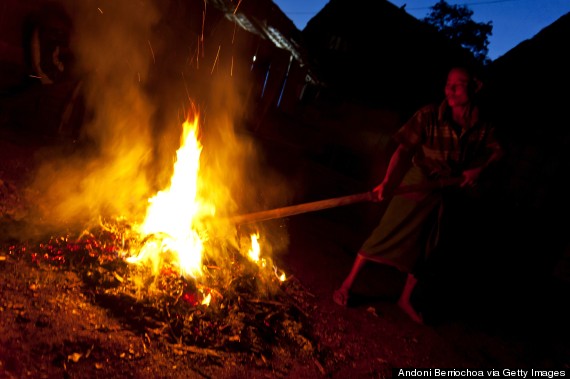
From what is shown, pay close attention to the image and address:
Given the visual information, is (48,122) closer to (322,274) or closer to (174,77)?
(174,77)

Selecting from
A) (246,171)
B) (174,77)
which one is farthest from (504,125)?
(174,77)

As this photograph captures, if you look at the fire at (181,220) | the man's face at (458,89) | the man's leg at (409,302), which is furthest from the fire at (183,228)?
the man's face at (458,89)

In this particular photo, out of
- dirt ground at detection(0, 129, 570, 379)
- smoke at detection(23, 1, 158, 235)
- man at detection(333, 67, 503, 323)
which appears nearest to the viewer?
dirt ground at detection(0, 129, 570, 379)

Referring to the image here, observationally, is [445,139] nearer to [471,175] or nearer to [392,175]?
[471,175]

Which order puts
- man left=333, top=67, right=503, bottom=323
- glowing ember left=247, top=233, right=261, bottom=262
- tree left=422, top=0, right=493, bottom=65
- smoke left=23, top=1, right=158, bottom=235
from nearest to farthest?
1. man left=333, top=67, right=503, bottom=323
2. smoke left=23, top=1, right=158, bottom=235
3. glowing ember left=247, top=233, right=261, bottom=262
4. tree left=422, top=0, right=493, bottom=65

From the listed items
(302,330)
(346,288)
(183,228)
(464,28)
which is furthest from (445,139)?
(464,28)

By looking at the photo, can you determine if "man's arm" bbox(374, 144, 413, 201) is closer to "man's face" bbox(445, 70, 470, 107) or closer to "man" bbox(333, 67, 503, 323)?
"man" bbox(333, 67, 503, 323)

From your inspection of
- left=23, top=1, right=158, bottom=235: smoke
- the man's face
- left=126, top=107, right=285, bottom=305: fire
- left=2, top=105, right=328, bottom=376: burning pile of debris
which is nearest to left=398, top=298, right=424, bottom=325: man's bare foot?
left=2, top=105, right=328, bottom=376: burning pile of debris

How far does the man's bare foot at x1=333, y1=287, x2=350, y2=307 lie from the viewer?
3.76m

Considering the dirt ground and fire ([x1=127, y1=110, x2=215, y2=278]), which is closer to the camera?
the dirt ground

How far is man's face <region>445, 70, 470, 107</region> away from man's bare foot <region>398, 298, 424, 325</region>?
243cm

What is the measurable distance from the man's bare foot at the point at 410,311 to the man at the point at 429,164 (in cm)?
53

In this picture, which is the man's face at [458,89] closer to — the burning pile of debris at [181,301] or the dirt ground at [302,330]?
the dirt ground at [302,330]

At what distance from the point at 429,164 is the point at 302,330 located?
88.1 inches
